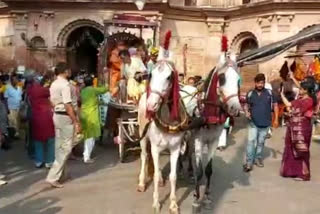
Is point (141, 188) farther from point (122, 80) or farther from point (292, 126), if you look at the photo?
point (122, 80)

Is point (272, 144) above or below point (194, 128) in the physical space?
below

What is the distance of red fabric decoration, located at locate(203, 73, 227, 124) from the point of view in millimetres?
7426

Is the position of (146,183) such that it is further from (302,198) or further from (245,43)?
(245,43)

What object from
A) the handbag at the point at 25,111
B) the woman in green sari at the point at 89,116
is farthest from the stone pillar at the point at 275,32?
the woman in green sari at the point at 89,116

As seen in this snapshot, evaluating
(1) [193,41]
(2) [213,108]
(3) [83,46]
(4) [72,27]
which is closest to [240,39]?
(1) [193,41]

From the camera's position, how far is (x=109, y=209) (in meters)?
7.48

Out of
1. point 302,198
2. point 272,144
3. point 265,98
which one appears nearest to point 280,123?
point 272,144

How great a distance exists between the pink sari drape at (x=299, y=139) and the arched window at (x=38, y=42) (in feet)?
55.5

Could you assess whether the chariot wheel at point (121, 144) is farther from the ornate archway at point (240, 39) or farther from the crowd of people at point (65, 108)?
the ornate archway at point (240, 39)

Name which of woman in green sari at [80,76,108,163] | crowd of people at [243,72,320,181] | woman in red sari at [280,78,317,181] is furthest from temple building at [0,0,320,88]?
woman in red sari at [280,78,317,181]

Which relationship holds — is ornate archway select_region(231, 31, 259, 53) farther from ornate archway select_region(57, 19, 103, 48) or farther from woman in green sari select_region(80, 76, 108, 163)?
woman in green sari select_region(80, 76, 108, 163)

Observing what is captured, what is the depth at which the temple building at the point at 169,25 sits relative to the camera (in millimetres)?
22891

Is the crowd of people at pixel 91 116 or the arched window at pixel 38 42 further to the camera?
the arched window at pixel 38 42

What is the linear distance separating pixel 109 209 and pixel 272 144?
22.7 ft
